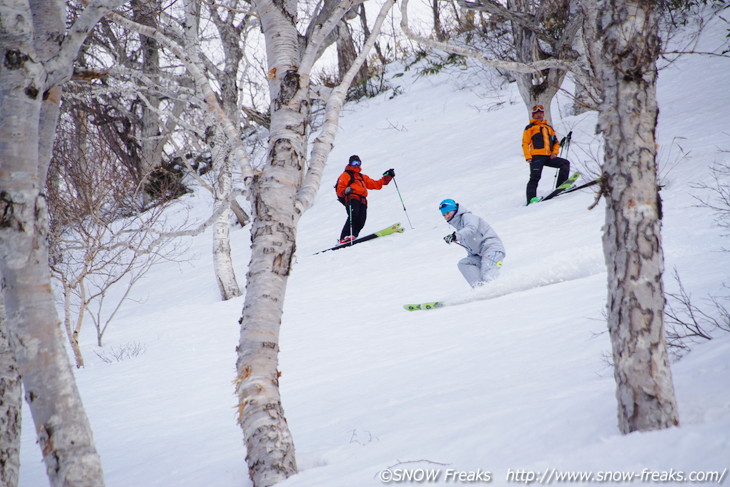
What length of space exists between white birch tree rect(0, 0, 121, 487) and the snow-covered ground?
993 millimetres

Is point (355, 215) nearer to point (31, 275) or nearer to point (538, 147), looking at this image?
point (538, 147)

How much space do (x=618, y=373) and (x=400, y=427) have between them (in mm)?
1507

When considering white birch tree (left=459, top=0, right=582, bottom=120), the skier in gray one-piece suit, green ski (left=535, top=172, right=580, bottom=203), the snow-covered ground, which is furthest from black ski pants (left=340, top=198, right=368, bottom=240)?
white birch tree (left=459, top=0, right=582, bottom=120)

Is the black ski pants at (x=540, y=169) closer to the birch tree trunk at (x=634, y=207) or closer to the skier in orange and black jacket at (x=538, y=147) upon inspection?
the skier in orange and black jacket at (x=538, y=147)

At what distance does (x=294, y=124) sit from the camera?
3.23 meters

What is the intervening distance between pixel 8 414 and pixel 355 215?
8.11m

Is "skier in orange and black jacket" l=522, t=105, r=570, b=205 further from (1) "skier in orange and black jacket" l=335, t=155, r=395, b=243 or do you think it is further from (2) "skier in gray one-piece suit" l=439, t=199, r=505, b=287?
(2) "skier in gray one-piece suit" l=439, t=199, r=505, b=287

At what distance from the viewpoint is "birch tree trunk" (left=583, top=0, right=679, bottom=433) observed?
2016 millimetres

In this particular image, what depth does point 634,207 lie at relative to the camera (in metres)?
2.03

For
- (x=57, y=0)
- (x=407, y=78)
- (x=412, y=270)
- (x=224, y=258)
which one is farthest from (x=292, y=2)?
(x=407, y=78)

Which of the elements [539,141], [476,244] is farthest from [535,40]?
[476,244]

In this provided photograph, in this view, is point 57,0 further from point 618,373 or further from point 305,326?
point 305,326

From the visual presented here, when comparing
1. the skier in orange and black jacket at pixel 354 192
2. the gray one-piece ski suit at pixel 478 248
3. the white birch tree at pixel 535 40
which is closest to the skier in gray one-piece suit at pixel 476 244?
the gray one-piece ski suit at pixel 478 248

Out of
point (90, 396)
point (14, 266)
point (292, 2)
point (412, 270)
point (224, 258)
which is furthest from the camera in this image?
point (224, 258)
